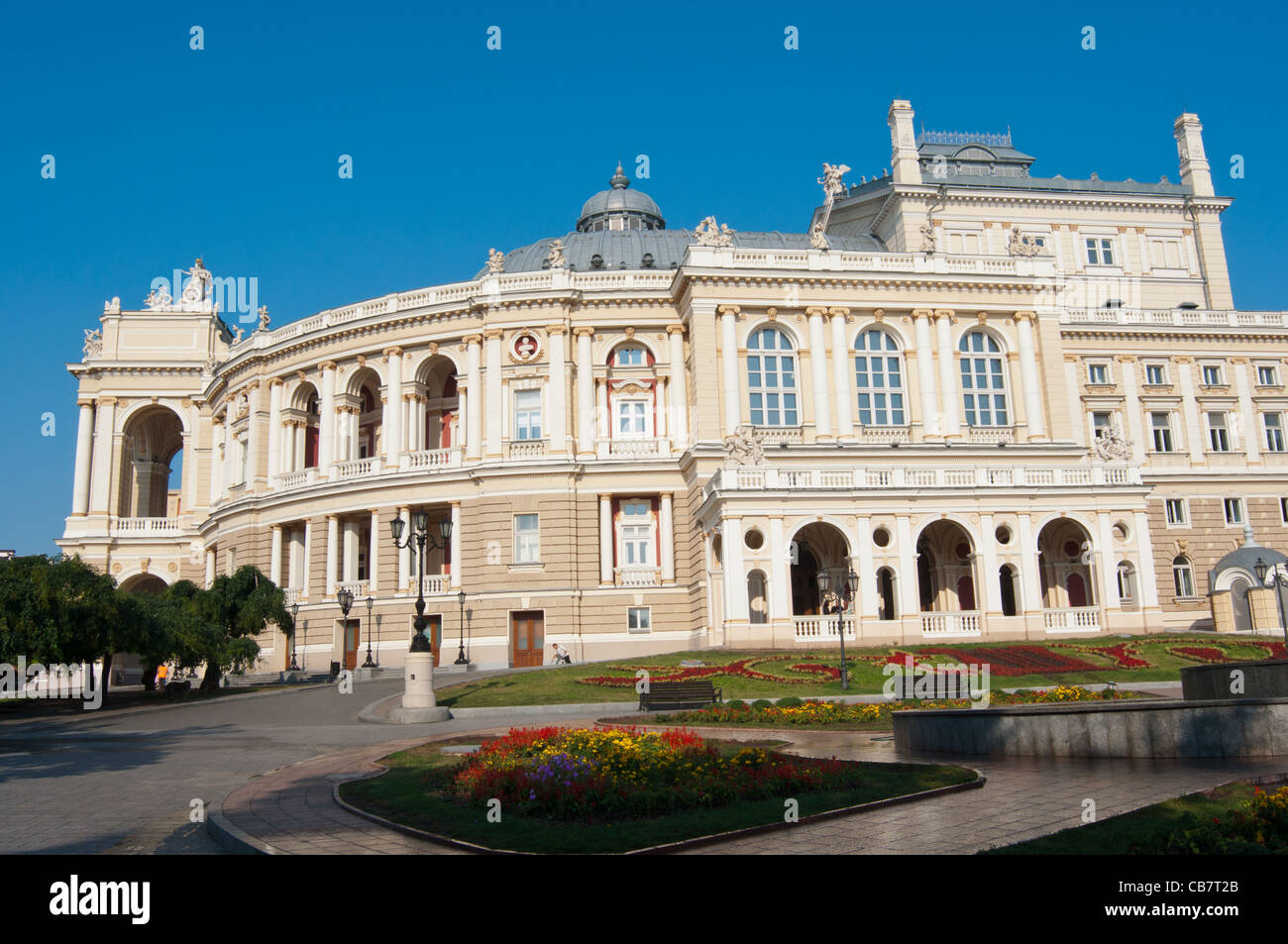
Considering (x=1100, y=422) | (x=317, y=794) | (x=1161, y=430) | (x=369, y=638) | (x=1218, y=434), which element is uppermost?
(x=1100, y=422)

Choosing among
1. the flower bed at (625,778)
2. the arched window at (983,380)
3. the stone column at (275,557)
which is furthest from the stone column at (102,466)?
the flower bed at (625,778)

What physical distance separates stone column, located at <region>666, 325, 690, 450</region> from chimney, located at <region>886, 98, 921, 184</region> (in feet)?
64.0

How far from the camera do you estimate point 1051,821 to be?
35.9ft

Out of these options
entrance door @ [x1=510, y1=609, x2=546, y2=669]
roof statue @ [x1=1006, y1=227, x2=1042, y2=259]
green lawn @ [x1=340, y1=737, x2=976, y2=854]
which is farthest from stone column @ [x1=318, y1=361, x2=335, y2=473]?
green lawn @ [x1=340, y1=737, x2=976, y2=854]

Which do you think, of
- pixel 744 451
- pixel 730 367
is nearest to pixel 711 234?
pixel 730 367

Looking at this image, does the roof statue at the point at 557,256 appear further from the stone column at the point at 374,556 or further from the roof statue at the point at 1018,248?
Result: the roof statue at the point at 1018,248

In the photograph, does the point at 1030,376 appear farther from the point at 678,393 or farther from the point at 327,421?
the point at 327,421

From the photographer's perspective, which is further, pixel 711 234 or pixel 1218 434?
pixel 1218 434

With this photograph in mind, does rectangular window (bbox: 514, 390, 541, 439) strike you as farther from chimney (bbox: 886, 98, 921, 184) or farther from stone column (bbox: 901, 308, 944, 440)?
chimney (bbox: 886, 98, 921, 184)

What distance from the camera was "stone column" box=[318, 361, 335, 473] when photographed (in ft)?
195

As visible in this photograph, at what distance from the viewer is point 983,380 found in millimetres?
56125

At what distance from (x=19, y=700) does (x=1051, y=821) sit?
40.2m

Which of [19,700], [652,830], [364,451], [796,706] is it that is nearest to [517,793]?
[652,830]

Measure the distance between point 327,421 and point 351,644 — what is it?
1327 centimetres
